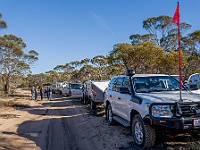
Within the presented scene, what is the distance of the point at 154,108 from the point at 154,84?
5.88ft

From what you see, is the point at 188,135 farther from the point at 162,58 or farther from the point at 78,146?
the point at 162,58

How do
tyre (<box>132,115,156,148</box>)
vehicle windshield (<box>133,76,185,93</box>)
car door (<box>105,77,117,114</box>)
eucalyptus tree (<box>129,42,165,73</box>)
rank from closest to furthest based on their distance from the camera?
tyre (<box>132,115,156,148</box>) → vehicle windshield (<box>133,76,185,93</box>) → car door (<box>105,77,117,114</box>) → eucalyptus tree (<box>129,42,165,73</box>)

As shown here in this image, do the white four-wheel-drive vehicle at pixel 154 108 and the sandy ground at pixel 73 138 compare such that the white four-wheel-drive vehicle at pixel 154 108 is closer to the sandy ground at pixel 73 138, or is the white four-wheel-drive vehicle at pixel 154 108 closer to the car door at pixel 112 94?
the sandy ground at pixel 73 138

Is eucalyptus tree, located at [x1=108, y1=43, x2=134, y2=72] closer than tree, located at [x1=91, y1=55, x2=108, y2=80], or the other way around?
eucalyptus tree, located at [x1=108, y1=43, x2=134, y2=72]

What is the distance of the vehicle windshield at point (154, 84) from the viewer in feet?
21.3

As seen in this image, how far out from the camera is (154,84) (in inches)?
265

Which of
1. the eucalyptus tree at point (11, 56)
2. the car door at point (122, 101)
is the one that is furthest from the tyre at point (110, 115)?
the eucalyptus tree at point (11, 56)

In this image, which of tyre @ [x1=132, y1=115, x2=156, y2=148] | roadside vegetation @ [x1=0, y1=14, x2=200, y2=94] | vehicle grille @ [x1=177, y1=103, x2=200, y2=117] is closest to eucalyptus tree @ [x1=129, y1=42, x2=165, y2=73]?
roadside vegetation @ [x1=0, y1=14, x2=200, y2=94]

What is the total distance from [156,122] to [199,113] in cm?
94

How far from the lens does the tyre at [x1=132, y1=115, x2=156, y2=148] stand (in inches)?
210

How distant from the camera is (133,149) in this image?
5598 mm

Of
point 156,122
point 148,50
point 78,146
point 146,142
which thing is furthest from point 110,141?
point 148,50

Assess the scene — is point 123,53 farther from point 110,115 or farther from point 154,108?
point 154,108

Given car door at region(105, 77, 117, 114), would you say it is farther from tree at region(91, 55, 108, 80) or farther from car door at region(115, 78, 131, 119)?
tree at region(91, 55, 108, 80)
